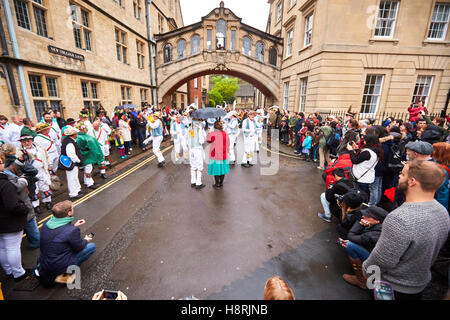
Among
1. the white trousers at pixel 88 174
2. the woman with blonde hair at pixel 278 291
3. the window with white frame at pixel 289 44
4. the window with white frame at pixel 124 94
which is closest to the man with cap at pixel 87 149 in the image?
the white trousers at pixel 88 174

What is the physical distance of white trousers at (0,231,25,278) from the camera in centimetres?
298

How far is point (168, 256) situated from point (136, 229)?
1248 mm

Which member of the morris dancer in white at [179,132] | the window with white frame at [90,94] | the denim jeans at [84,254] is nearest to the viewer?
the denim jeans at [84,254]

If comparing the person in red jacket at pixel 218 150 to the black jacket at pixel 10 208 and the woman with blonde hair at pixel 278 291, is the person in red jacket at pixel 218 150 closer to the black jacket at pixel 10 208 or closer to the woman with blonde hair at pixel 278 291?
the black jacket at pixel 10 208

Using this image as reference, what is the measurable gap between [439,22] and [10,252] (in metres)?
22.4

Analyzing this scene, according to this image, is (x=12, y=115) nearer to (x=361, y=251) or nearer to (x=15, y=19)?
(x=15, y=19)

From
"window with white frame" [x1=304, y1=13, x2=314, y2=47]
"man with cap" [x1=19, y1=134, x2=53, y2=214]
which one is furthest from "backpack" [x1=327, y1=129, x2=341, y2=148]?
"window with white frame" [x1=304, y1=13, x2=314, y2=47]

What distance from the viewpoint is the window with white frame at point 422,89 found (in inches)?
554

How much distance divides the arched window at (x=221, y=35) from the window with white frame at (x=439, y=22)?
Result: 613 inches

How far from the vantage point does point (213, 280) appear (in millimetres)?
3102

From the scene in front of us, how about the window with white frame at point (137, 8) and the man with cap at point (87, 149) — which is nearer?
the man with cap at point (87, 149)

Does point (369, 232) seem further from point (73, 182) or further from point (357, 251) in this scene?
point (73, 182)

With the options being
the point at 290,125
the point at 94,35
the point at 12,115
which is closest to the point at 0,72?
the point at 12,115

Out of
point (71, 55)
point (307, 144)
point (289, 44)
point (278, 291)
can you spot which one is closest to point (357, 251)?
point (278, 291)
